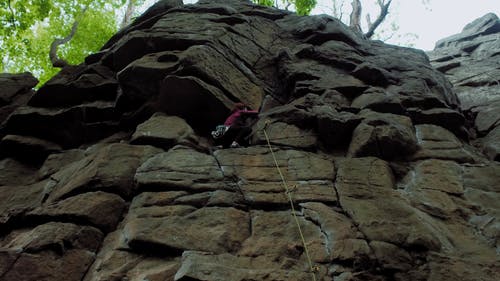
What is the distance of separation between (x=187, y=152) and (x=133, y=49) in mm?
4690

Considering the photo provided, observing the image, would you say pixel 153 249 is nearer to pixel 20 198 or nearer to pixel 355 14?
pixel 20 198

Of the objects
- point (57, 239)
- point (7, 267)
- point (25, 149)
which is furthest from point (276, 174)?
point (25, 149)

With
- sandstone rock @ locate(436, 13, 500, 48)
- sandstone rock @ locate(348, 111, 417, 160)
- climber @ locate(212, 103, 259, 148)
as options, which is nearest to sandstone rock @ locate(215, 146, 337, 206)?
climber @ locate(212, 103, 259, 148)

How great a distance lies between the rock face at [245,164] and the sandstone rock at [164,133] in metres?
0.04

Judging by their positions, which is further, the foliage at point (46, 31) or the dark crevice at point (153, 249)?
the foliage at point (46, 31)

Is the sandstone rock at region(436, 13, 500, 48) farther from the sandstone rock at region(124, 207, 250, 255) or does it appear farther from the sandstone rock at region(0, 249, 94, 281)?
the sandstone rock at region(0, 249, 94, 281)

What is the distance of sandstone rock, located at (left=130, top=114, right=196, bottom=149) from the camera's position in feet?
27.6

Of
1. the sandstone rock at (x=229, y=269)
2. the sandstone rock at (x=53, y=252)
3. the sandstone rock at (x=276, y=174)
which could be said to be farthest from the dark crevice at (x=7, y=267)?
the sandstone rock at (x=276, y=174)

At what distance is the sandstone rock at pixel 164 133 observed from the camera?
27.6 ft

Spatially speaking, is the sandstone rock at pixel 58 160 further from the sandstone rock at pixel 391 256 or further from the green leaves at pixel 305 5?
the green leaves at pixel 305 5

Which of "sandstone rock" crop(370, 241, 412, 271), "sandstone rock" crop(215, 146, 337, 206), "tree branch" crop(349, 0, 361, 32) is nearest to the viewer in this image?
"sandstone rock" crop(370, 241, 412, 271)

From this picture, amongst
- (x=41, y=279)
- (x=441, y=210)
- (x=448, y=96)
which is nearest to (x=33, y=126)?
(x=41, y=279)

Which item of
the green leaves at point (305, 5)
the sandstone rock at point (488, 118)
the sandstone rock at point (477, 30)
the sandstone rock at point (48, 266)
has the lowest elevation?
the sandstone rock at point (48, 266)

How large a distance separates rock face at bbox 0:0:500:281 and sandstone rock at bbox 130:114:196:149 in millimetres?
44
